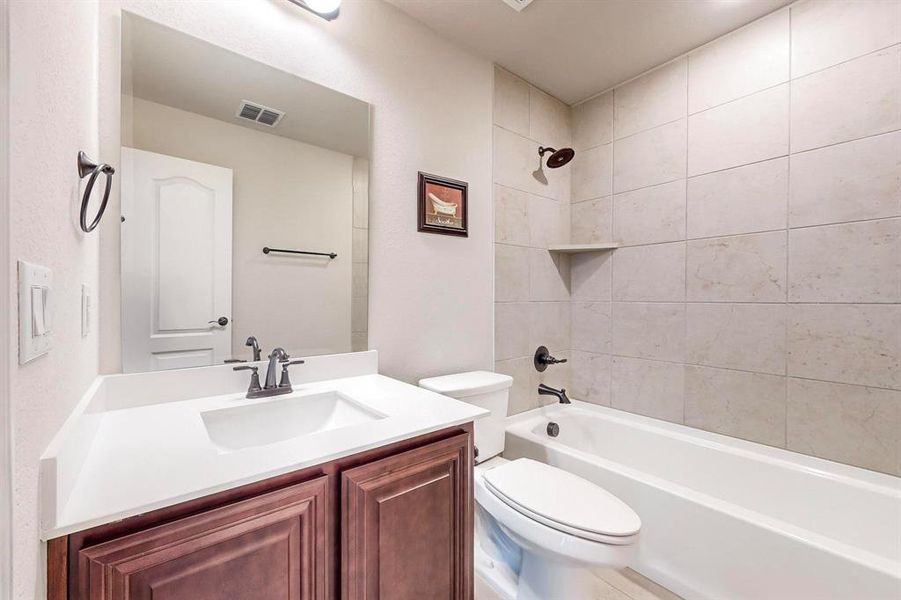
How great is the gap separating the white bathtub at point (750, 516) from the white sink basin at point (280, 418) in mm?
1099

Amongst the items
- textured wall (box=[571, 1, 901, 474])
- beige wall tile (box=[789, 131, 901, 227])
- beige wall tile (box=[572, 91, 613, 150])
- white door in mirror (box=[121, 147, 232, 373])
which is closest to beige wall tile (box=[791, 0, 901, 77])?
textured wall (box=[571, 1, 901, 474])

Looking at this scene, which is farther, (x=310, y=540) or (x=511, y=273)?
(x=511, y=273)

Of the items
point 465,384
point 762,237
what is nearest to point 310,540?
point 465,384

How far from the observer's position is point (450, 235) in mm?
1906

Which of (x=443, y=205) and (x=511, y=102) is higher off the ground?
(x=511, y=102)

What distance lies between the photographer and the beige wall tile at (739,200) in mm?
1753

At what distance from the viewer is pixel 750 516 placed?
1348 millimetres

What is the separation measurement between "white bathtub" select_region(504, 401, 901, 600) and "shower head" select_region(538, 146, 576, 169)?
1597 mm

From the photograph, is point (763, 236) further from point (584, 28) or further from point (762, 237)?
point (584, 28)

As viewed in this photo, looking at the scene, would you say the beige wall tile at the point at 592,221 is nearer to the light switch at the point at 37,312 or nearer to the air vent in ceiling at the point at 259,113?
the air vent in ceiling at the point at 259,113

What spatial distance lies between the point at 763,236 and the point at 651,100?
1.00 m

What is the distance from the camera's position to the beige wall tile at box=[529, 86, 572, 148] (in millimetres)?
2342

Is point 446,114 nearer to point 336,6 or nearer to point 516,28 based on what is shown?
point 516,28

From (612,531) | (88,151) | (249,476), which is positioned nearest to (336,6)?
(88,151)
